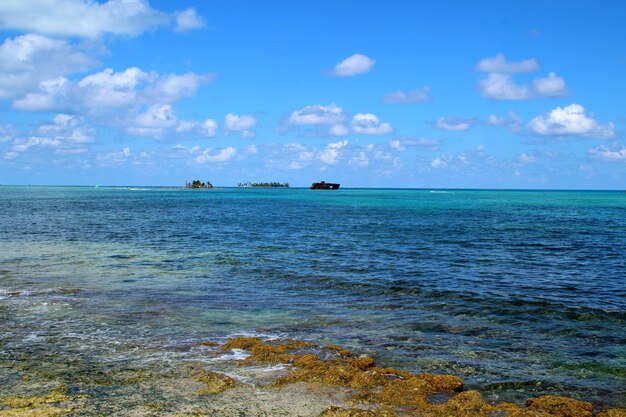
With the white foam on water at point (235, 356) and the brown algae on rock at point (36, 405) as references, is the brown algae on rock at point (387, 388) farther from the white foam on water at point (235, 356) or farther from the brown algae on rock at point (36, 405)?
the brown algae on rock at point (36, 405)

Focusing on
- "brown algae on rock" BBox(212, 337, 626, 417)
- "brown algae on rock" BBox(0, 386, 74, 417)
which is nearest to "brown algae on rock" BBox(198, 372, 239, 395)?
"brown algae on rock" BBox(212, 337, 626, 417)

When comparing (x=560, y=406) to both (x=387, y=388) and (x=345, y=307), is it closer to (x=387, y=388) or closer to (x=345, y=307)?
(x=387, y=388)

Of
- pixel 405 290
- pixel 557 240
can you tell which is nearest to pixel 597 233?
pixel 557 240

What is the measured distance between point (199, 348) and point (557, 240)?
36.9m

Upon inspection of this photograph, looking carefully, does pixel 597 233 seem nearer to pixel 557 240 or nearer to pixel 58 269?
pixel 557 240

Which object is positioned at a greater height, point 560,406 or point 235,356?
point 560,406

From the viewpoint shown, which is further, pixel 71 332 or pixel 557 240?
pixel 557 240

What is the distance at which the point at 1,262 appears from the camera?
28.5 meters

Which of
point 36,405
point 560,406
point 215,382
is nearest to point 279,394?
point 215,382

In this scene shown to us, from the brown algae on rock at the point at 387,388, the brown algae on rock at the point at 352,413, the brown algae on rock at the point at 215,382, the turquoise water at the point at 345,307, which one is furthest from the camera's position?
the turquoise water at the point at 345,307

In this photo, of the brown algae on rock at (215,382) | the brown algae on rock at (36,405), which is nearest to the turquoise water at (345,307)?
the brown algae on rock at (36,405)

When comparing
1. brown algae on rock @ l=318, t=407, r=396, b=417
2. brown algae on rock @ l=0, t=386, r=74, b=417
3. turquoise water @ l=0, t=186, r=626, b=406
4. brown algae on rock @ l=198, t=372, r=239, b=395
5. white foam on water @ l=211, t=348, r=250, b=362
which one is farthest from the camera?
white foam on water @ l=211, t=348, r=250, b=362

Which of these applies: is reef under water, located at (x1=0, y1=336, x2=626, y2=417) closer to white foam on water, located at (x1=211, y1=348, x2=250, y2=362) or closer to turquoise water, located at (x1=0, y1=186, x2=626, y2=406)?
white foam on water, located at (x1=211, y1=348, x2=250, y2=362)

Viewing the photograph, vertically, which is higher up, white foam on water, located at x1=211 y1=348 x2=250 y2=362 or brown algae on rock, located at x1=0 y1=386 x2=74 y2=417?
brown algae on rock, located at x1=0 y1=386 x2=74 y2=417
